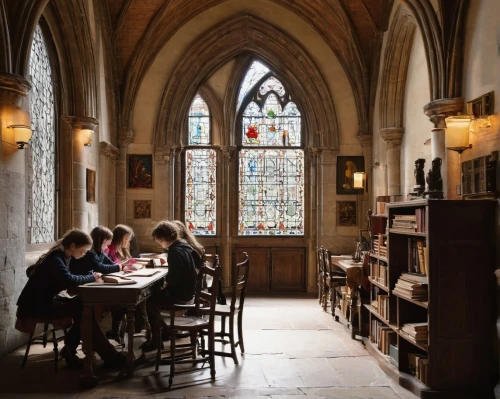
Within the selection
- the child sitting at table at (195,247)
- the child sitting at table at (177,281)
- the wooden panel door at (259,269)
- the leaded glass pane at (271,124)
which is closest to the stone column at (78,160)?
the child sitting at table at (195,247)

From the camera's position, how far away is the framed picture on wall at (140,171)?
11586 millimetres

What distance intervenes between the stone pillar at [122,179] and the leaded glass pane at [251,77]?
2.87 meters

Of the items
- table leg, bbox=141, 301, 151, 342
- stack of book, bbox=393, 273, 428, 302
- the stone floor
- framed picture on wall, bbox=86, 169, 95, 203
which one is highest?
framed picture on wall, bbox=86, 169, 95, 203

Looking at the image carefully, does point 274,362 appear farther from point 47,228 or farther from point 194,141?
point 194,141

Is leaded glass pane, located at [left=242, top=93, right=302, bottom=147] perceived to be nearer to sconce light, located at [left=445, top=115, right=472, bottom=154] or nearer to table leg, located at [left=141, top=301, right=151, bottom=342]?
sconce light, located at [left=445, top=115, right=472, bottom=154]

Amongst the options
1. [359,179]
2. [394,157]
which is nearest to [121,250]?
[394,157]

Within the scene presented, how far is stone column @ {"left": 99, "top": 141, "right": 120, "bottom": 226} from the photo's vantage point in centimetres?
1031

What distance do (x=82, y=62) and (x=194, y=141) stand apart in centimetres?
422

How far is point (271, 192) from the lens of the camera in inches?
504

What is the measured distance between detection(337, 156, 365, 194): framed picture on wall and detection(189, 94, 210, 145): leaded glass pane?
3.08m

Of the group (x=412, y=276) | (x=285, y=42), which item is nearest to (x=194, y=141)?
(x=285, y=42)

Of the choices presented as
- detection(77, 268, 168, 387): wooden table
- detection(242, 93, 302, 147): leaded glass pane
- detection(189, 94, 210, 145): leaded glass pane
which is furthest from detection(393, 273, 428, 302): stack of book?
detection(189, 94, 210, 145): leaded glass pane

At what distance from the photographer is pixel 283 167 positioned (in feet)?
42.2

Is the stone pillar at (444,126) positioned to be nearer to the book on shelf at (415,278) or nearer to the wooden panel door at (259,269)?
the book on shelf at (415,278)
